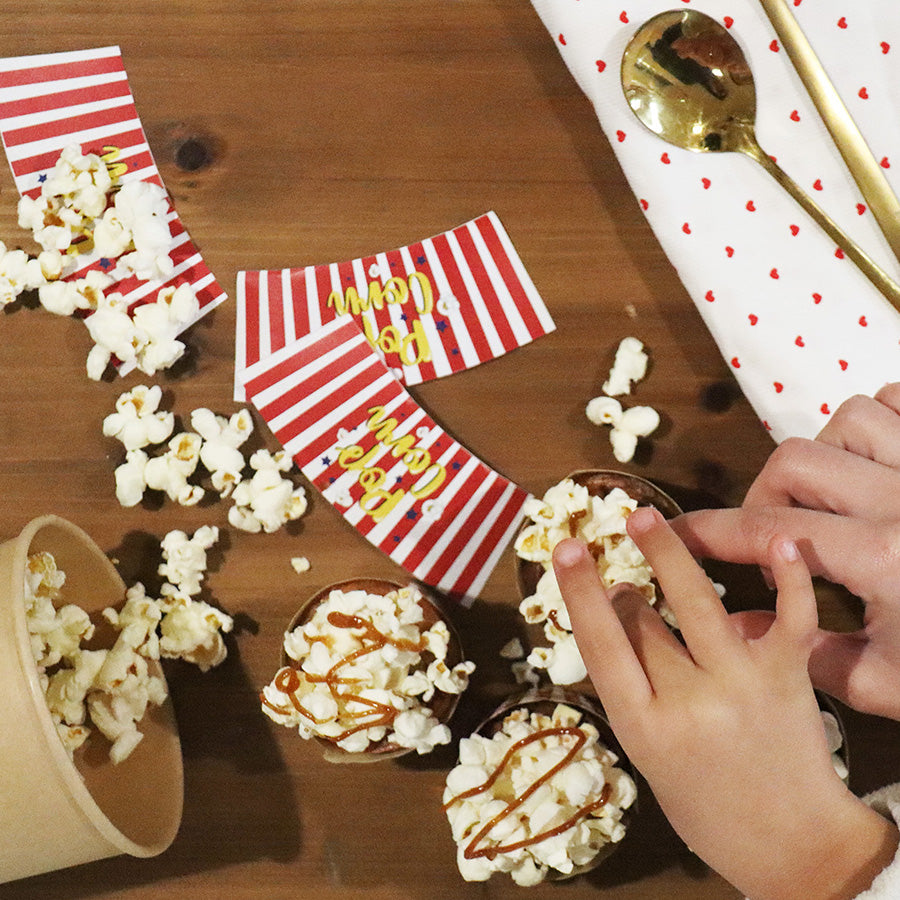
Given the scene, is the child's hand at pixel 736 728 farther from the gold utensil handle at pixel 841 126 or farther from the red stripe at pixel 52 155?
the red stripe at pixel 52 155

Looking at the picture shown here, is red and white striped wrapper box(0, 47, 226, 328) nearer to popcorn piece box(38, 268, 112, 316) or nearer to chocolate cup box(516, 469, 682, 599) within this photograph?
popcorn piece box(38, 268, 112, 316)

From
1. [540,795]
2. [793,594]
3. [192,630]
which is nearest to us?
[793,594]

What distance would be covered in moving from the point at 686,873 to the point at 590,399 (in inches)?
21.9

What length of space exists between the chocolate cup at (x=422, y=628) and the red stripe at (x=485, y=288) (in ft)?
1.03

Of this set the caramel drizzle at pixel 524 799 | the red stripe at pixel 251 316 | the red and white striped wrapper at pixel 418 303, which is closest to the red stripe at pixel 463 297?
the red and white striped wrapper at pixel 418 303

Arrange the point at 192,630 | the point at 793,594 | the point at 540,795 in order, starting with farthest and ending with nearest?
the point at 192,630 < the point at 540,795 < the point at 793,594

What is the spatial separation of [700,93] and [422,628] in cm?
65

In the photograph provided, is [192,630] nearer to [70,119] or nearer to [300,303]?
[300,303]

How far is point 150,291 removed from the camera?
97 centimetres

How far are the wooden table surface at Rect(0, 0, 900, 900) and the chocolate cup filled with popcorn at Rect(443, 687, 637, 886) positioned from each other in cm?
10

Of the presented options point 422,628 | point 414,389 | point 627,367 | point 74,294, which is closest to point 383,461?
point 414,389

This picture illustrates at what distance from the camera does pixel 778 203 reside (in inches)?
34.6

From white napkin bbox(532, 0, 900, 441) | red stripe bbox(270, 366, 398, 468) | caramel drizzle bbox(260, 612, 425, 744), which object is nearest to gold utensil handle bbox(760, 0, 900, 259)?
white napkin bbox(532, 0, 900, 441)

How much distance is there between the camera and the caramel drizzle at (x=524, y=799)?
794mm
